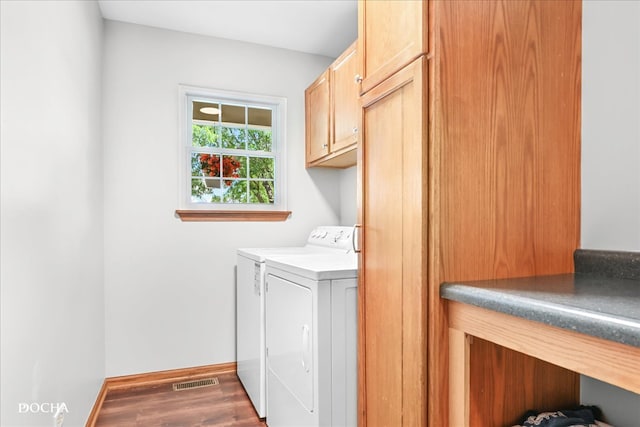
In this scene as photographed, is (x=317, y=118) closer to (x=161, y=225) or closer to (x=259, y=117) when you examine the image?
(x=259, y=117)

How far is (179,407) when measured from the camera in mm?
2434

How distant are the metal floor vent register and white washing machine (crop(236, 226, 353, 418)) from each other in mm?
198

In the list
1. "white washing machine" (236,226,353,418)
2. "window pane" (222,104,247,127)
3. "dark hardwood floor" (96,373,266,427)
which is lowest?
"dark hardwood floor" (96,373,266,427)

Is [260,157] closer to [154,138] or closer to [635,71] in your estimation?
[154,138]

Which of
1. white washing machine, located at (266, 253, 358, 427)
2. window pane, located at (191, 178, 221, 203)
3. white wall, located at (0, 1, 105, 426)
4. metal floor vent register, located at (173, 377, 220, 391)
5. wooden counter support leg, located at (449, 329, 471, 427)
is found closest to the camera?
wooden counter support leg, located at (449, 329, 471, 427)

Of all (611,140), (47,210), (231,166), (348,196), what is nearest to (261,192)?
(231,166)

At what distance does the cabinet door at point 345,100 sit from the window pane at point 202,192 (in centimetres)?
105

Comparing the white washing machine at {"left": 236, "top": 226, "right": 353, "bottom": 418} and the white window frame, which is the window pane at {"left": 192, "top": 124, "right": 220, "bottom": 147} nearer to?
the white window frame

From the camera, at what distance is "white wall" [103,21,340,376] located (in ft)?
9.00

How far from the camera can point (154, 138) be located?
2857 mm

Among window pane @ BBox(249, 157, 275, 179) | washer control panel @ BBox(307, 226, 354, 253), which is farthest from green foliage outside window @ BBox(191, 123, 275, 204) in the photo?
washer control panel @ BBox(307, 226, 354, 253)

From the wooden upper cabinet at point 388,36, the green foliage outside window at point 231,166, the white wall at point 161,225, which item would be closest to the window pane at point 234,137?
the green foliage outside window at point 231,166

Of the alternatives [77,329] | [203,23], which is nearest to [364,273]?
[77,329]

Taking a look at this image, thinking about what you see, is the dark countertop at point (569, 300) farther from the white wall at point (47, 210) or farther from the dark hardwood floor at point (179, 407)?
the dark hardwood floor at point (179, 407)
